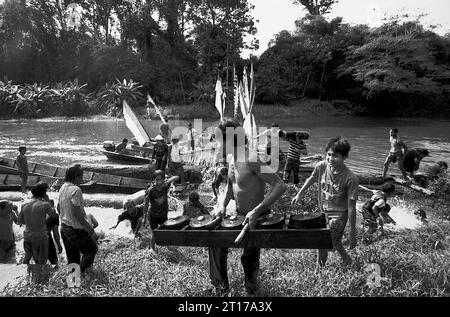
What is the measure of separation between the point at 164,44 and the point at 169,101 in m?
6.51

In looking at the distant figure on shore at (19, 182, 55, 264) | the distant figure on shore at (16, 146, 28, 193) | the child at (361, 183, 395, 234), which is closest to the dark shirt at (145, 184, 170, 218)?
the distant figure on shore at (19, 182, 55, 264)

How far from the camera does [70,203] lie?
4.37m

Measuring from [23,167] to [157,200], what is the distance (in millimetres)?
5737

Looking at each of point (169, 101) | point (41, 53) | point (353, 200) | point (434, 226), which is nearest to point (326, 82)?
point (169, 101)

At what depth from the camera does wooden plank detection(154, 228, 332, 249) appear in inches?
135

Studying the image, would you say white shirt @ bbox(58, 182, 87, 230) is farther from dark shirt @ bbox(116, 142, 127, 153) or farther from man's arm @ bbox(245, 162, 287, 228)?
dark shirt @ bbox(116, 142, 127, 153)

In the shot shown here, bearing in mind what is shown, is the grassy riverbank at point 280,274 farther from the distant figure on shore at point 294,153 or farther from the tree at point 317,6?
the tree at point 317,6

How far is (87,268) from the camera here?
181 inches

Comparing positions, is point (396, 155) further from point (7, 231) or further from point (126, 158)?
point (7, 231)

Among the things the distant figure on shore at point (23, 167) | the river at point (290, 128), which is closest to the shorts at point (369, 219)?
the distant figure on shore at point (23, 167)

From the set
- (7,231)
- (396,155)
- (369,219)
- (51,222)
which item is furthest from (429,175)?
(7,231)

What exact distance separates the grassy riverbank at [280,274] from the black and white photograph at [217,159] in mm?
26

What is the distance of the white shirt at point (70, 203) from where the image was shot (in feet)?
14.3

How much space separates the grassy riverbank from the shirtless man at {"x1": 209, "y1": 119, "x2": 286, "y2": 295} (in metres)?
0.23
